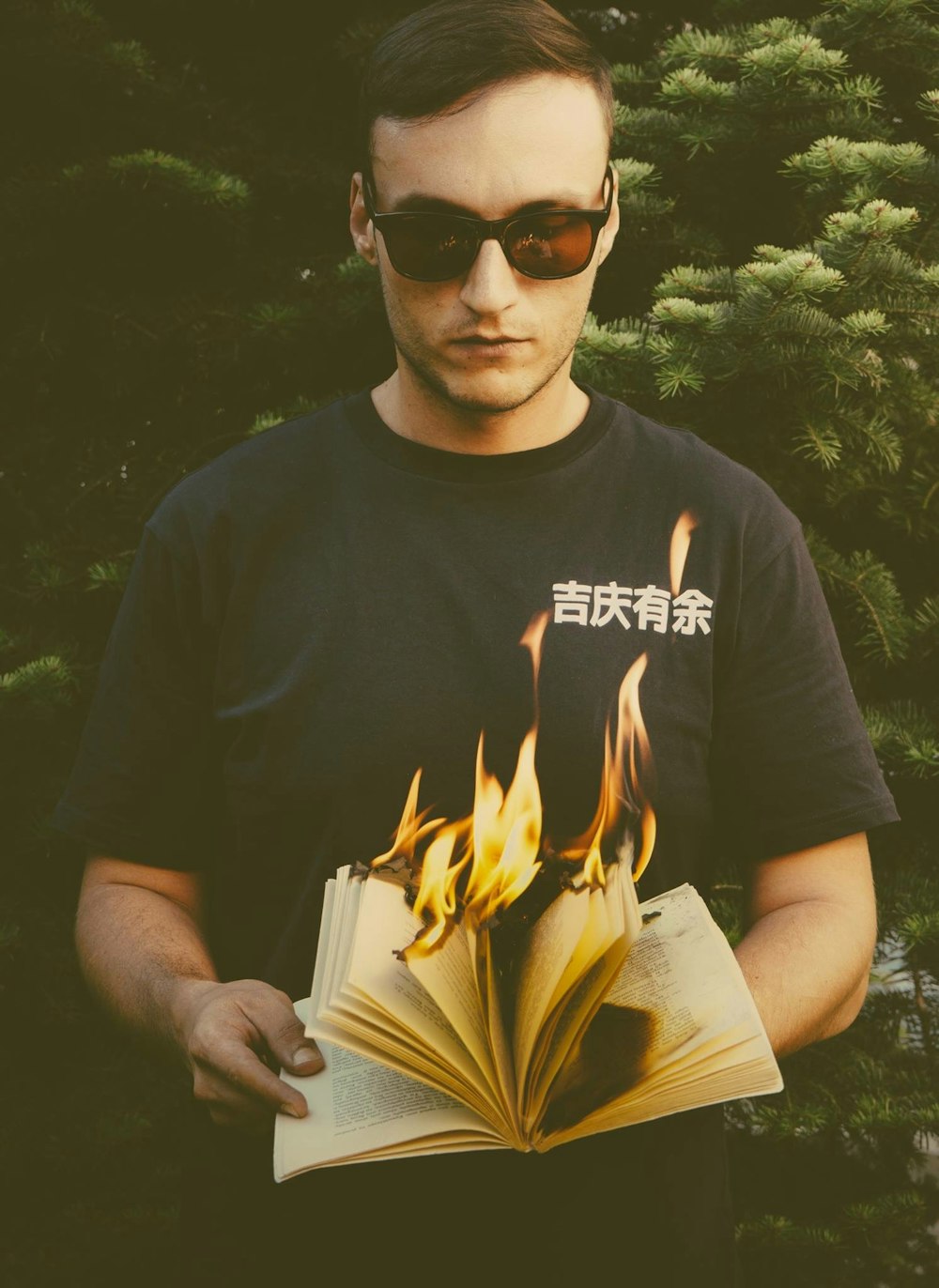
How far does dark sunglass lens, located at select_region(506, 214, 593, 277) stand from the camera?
1.79 meters

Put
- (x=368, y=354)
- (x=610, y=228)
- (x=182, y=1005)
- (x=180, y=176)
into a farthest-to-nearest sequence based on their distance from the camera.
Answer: (x=368, y=354) → (x=180, y=176) → (x=610, y=228) → (x=182, y=1005)

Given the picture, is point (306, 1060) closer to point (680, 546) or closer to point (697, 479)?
point (680, 546)

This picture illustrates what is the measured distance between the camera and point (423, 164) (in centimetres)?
180

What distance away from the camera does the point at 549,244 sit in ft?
5.93

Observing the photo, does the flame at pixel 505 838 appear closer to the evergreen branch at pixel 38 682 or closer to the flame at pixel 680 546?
the flame at pixel 680 546

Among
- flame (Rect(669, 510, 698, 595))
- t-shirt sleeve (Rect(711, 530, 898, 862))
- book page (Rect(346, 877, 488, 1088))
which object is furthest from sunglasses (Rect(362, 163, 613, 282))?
book page (Rect(346, 877, 488, 1088))

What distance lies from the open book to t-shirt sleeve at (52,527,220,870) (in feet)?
2.15

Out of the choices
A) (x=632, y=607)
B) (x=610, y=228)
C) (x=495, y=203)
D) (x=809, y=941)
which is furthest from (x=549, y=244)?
(x=809, y=941)

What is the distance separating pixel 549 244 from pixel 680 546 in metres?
0.51

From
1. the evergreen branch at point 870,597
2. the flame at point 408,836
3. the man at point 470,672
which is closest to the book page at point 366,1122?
the flame at point 408,836

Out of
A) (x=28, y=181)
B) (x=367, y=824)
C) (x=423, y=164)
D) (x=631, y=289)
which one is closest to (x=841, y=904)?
(x=367, y=824)

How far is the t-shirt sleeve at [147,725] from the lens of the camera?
6.01 feet

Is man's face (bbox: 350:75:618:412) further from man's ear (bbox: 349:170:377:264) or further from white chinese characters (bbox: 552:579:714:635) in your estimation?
white chinese characters (bbox: 552:579:714:635)

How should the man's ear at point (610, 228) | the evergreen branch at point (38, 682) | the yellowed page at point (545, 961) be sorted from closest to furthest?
1. the yellowed page at point (545, 961)
2. the man's ear at point (610, 228)
3. the evergreen branch at point (38, 682)
